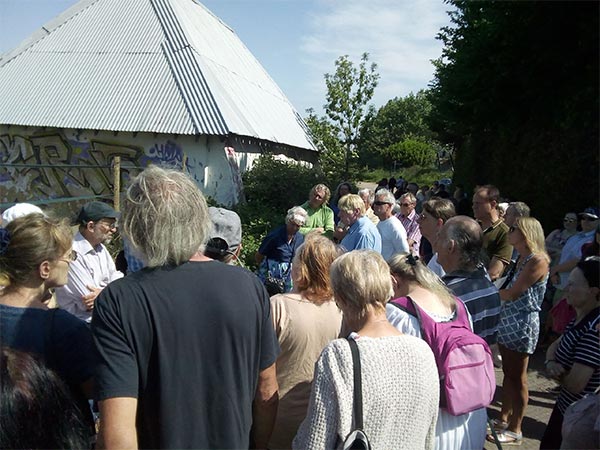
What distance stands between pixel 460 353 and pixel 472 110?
12.7 metres

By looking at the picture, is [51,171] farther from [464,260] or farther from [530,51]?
[464,260]

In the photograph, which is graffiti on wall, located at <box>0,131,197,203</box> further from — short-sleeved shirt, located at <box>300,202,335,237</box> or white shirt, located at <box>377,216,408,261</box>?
white shirt, located at <box>377,216,408,261</box>

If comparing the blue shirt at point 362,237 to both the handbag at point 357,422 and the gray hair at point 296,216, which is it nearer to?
the gray hair at point 296,216

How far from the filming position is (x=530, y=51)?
10.5m

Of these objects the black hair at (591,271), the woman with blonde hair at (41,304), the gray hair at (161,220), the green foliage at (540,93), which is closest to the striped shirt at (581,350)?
the black hair at (591,271)

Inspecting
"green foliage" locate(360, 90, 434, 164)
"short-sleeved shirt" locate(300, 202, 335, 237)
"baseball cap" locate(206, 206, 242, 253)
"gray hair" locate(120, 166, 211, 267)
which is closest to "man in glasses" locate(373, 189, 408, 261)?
"short-sleeved shirt" locate(300, 202, 335, 237)

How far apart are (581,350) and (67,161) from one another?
14555 mm

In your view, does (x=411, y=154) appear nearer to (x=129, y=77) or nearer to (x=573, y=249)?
(x=129, y=77)

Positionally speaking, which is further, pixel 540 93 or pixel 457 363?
pixel 540 93

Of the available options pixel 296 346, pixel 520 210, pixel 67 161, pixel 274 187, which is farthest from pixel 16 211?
pixel 67 161

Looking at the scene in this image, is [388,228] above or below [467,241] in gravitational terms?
below

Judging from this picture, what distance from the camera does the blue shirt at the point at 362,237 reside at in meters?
5.47

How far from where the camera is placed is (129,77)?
15.6m

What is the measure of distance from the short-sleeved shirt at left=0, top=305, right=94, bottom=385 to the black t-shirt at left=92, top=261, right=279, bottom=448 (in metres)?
0.27
